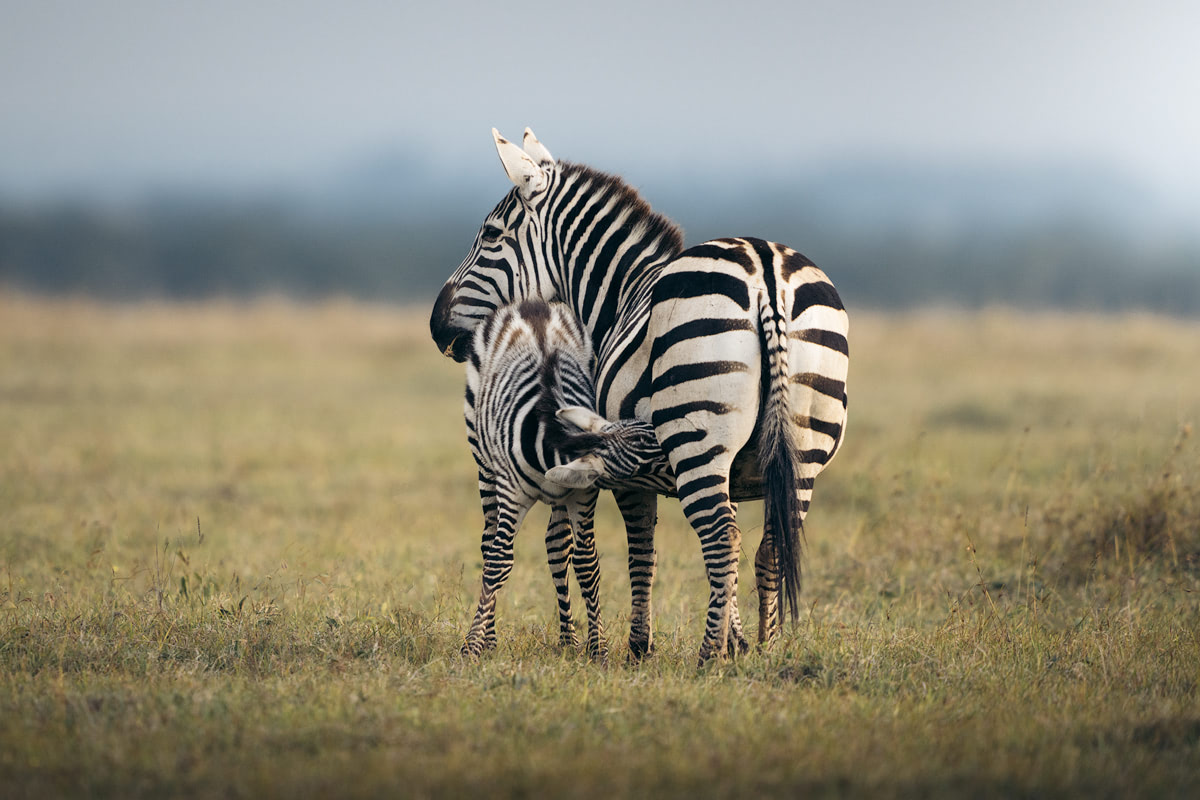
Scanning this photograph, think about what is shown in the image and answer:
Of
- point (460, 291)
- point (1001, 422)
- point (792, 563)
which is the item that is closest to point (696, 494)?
point (792, 563)

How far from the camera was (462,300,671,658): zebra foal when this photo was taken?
211 inches

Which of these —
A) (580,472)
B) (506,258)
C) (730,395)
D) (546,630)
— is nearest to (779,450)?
(730,395)

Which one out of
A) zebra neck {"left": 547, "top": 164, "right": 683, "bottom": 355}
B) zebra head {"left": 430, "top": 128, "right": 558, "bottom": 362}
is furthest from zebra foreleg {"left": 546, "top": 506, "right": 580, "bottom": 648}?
zebra head {"left": 430, "top": 128, "right": 558, "bottom": 362}

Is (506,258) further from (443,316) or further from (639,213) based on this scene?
(639,213)

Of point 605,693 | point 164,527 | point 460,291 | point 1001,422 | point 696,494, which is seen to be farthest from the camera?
point 1001,422

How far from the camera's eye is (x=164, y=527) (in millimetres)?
9703

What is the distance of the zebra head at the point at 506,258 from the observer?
641 cm

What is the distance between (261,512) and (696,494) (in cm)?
652

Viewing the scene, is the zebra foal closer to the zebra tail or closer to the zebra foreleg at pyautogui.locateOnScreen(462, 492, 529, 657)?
the zebra foreleg at pyautogui.locateOnScreen(462, 492, 529, 657)

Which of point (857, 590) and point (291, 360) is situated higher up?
point (291, 360)

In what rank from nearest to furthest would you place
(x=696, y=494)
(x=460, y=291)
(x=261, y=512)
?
(x=696, y=494), (x=460, y=291), (x=261, y=512)

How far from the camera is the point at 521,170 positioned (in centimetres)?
638

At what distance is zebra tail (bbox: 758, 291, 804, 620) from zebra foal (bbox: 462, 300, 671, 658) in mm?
570

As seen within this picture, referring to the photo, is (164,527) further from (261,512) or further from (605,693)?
(605,693)
